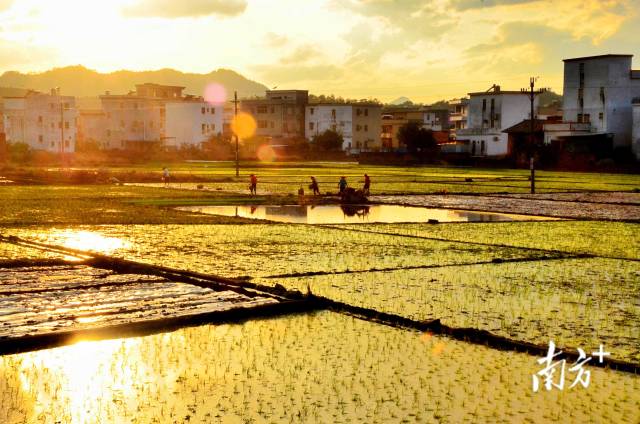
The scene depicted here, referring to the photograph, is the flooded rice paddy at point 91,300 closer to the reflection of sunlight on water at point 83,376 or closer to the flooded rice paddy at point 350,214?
the reflection of sunlight on water at point 83,376

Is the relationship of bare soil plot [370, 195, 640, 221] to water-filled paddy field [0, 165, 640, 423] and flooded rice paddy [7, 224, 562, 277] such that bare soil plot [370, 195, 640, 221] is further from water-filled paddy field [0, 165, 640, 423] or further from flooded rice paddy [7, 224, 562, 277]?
flooded rice paddy [7, 224, 562, 277]

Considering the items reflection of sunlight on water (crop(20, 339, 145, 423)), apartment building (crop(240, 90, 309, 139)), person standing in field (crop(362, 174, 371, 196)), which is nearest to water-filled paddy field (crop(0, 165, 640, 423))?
reflection of sunlight on water (crop(20, 339, 145, 423))

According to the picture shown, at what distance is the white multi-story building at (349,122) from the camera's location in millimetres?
122312

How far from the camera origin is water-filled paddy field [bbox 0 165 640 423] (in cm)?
894

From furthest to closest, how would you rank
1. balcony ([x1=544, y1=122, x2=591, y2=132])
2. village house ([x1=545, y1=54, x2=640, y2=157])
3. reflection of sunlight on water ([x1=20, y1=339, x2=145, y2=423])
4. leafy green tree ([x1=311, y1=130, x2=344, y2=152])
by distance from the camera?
leafy green tree ([x1=311, y1=130, x2=344, y2=152])
balcony ([x1=544, y1=122, x2=591, y2=132])
village house ([x1=545, y1=54, x2=640, y2=157])
reflection of sunlight on water ([x1=20, y1=339, x2=145, y2=423])

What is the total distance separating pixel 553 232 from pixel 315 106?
9883 cm

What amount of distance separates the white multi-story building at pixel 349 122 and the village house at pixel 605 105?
123 feet

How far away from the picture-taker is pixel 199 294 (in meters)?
15.0

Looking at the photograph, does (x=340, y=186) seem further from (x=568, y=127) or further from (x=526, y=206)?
(x=568, y=127)

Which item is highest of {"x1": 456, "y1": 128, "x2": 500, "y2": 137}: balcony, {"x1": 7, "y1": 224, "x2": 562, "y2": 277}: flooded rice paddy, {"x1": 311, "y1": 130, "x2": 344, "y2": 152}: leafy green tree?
{"x1": 456, "y1": 128, "x2": 500, "y2": 137}: balcony

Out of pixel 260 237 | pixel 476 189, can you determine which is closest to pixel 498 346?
pixel 260 237

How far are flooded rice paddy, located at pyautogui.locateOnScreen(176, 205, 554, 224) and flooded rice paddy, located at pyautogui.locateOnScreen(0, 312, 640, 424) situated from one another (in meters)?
18.7

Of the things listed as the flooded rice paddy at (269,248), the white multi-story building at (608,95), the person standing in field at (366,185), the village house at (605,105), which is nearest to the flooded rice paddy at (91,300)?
the flooded rice paddy at (269,248)

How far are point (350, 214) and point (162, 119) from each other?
9476 cm
